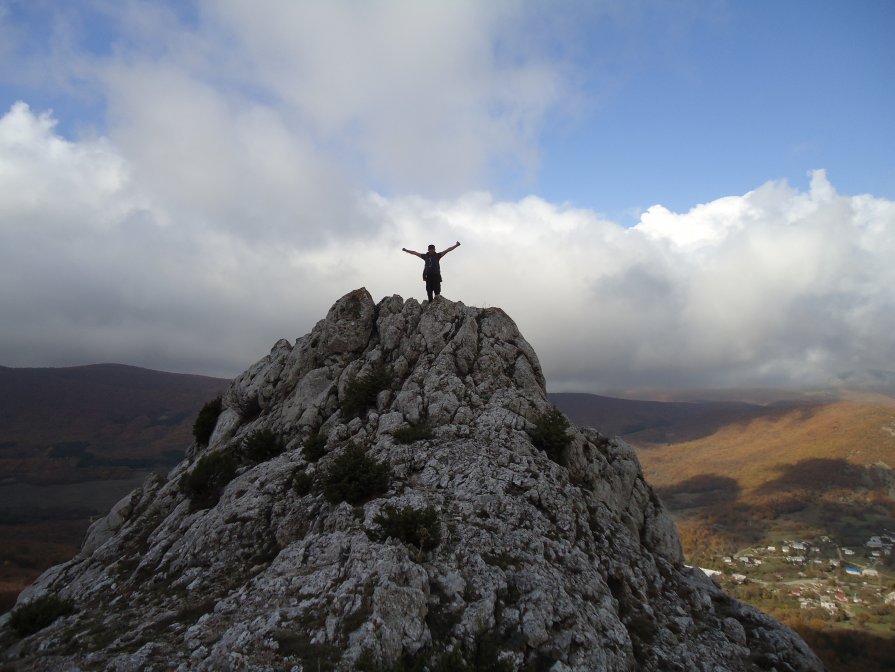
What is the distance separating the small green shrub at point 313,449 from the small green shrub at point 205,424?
13.9 metres

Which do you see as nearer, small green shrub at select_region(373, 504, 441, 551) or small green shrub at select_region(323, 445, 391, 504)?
small green shrub at select_region(373, 504, 441, 551)

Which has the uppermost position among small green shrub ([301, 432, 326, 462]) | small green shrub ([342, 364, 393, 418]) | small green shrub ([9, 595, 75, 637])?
small green shrub ([342, 364, 393, 418])

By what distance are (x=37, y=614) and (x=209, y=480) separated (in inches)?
303

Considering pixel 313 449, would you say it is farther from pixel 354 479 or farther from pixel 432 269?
pixel 432 269

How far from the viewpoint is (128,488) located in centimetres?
17550

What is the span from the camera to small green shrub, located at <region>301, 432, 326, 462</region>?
70.2 feet

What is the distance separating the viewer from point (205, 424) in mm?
31859

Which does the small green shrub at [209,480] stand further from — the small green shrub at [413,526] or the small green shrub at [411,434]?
the small green shrub at [413,526]

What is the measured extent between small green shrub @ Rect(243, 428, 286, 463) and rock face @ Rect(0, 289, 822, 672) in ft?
0.53

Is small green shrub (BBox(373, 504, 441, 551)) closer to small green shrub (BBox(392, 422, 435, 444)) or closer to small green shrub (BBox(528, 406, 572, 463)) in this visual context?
small green shrub (BBox(392, 422, 435, 444))

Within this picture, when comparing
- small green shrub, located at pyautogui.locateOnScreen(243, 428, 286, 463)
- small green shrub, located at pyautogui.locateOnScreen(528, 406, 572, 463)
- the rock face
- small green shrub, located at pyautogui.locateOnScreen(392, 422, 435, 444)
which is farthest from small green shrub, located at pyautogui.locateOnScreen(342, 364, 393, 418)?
small green shrub, located at pyautogui.locateOnScreen(528, 406, 572, 463)

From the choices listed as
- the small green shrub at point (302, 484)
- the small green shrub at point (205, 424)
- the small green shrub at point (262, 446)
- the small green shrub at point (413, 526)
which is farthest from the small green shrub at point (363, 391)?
the small green shrub at point (205, 424)

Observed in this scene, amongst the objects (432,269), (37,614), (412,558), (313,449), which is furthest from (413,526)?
(432,269)

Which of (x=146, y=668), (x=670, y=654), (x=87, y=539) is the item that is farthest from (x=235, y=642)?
(x=87, y=539)
